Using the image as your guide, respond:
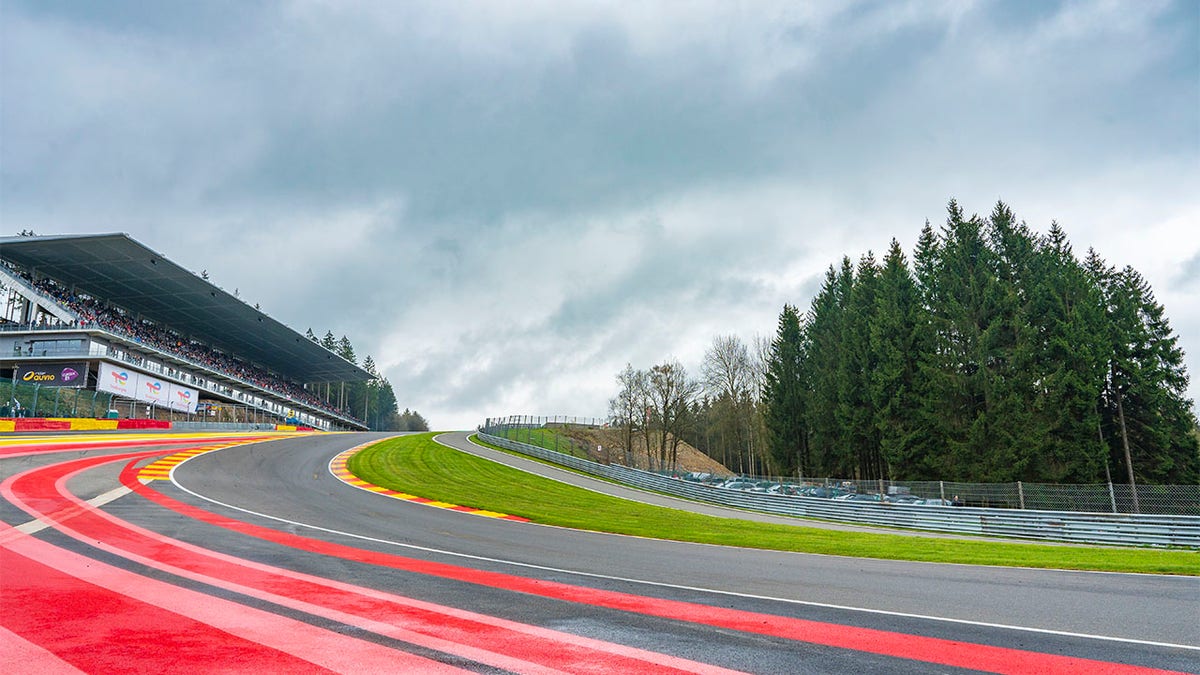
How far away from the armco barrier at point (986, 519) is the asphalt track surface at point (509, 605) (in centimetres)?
1445

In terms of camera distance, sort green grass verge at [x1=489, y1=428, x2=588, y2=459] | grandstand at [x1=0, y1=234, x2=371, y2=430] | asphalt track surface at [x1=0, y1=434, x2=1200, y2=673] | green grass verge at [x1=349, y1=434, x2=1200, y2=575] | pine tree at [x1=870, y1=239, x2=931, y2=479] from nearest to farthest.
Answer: asphalt track surface at [x1=0, y1=434, x2=1200, y2=673] → green grass verge at [x1=349, y1=434, x2=1200, y2=575] → pine tree at [x1=870, y1=239, x2=931, y2=479] → green grass verge at [x1=489, y1=428, x2=588, y2=459] → grandstand at [x1=0, y1=234, x2=371, y2=430]

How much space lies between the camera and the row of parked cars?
28.1 meters

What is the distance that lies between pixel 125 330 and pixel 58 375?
6.32m

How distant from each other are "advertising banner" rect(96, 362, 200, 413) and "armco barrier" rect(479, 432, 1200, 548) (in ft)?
153

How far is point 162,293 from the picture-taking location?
60281mm

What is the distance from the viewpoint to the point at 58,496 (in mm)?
15555

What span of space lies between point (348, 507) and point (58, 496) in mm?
6682

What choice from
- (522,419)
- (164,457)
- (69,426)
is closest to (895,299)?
(522,419)

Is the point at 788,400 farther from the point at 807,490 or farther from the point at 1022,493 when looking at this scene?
the point at 1022,493

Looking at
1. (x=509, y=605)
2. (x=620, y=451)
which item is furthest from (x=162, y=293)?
(x=509, y=605)

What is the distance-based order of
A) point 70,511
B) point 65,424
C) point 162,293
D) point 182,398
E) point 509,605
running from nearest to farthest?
1. point 509,605
2. point 70,511
3. point 65,424
4. point 162,293
5. point 182,398

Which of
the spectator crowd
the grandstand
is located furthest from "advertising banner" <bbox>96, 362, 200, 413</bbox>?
the spectator crowd

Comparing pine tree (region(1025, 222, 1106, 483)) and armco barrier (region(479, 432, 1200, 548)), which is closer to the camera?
armco barrier (region(479, 432, 1200, 548))

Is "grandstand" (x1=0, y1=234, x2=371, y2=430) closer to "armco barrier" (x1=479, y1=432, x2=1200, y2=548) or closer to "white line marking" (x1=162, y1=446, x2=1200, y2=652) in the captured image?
"white line marking" (x1=162, y1=446, x2=1200, y2=652)
